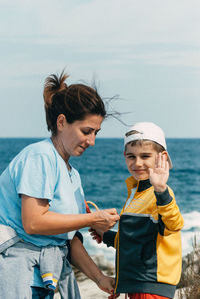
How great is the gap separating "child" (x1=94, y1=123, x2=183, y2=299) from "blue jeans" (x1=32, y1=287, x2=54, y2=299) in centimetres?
43

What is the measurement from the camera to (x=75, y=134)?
2990 mm

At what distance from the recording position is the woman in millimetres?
2771

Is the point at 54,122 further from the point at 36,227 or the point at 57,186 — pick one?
the point at 36,227

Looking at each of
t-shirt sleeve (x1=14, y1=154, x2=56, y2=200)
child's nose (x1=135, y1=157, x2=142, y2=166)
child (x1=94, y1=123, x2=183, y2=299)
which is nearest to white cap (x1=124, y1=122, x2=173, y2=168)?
child (x1=94, y1=123, x2=183, y2=299)

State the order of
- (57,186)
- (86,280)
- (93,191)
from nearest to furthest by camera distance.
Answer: (57,186) < (86,280) < (93,191)

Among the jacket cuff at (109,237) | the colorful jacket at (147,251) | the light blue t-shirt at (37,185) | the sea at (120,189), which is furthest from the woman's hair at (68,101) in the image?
the sea at (120,189)

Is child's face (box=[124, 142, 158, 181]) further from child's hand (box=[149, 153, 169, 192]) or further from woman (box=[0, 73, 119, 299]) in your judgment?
woman (box=[0, 73, 119, 299])

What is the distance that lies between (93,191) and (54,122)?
2571 cm

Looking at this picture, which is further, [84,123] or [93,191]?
[93,191]

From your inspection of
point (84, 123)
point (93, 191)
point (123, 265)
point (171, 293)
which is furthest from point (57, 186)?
point (93, 191)

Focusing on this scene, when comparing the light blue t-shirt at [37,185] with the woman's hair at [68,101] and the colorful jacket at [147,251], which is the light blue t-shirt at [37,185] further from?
the colorful jacket at [147,251]

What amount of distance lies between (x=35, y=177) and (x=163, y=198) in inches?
28.7

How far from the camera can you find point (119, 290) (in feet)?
9.77

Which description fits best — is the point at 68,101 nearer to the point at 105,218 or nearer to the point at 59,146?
the point at 59,146
